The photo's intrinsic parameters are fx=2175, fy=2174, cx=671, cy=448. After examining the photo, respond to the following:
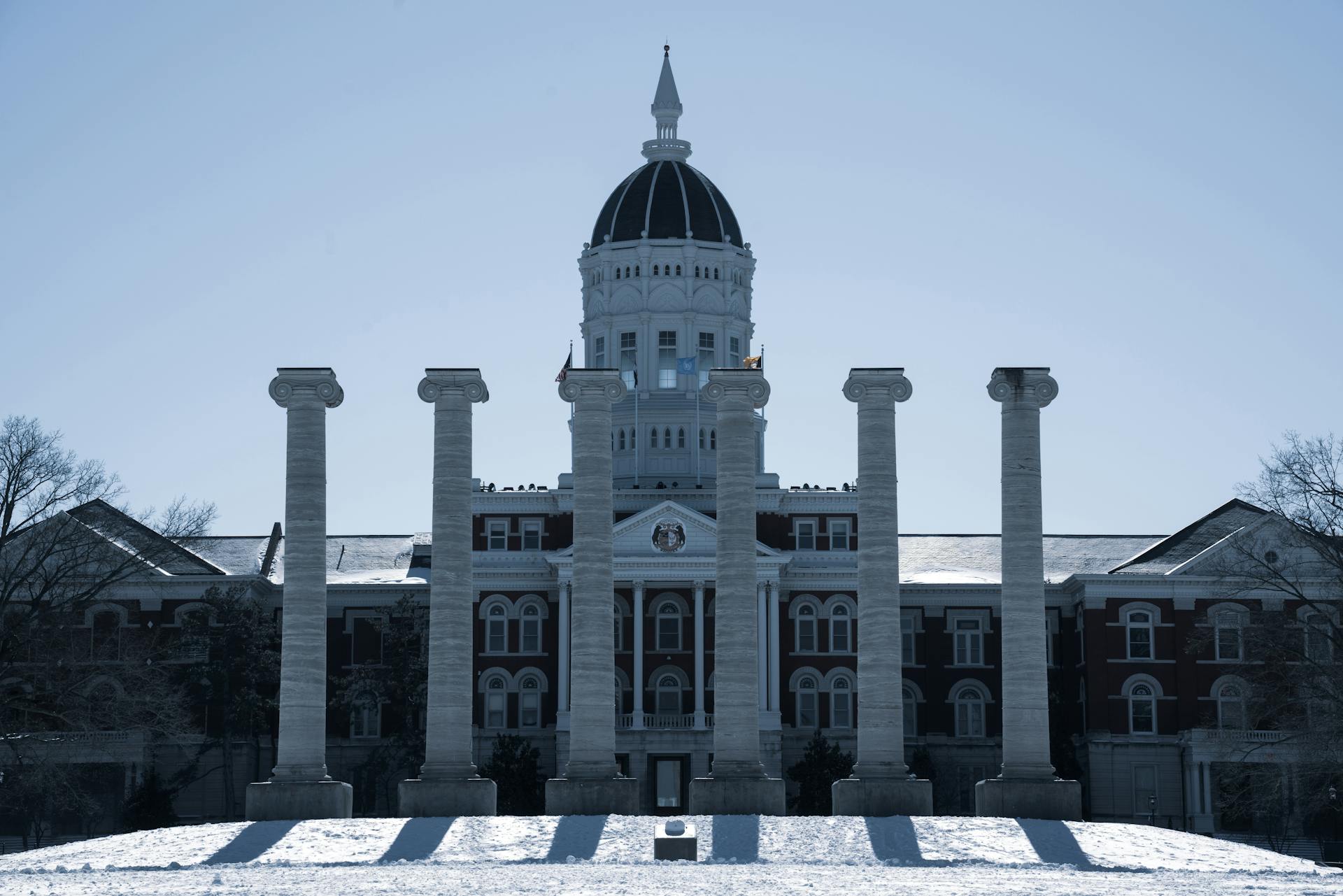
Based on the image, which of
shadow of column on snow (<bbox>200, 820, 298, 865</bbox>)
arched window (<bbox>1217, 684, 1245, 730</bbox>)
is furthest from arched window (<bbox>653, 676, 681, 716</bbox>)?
shadow of column on snow (<bbox>200, 820, 298, 865</bbox>)

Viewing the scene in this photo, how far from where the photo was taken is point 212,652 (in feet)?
332

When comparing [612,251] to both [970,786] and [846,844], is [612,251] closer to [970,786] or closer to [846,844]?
[970,786]

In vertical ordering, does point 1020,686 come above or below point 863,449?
below

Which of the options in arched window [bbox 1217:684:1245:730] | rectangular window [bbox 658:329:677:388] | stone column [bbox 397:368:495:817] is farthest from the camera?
rectangular window [bbox 658:329:677:388]

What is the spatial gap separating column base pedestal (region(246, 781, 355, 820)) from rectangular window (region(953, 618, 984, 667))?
50278 mm

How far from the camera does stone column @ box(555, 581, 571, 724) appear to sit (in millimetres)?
105312

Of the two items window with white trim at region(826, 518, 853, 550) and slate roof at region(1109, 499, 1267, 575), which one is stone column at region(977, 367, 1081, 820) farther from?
window with white trim at region(826, 518, 853, 550)

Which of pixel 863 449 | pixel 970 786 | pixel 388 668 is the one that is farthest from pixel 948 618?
pixel 863 449

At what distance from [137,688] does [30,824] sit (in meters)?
11.4

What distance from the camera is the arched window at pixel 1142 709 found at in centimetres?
10425

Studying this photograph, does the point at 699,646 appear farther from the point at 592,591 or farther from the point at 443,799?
the point at 443,799

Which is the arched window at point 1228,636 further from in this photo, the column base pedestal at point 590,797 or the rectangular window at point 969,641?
the column base pedestal at point 590,797

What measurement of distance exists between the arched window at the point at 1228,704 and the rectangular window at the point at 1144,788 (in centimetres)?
402

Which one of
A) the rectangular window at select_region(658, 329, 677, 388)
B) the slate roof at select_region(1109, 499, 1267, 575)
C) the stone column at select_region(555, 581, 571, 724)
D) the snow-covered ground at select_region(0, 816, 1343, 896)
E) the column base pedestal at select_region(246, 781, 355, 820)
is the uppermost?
the rectangular window at select_region(658, 329, 677, 388)
